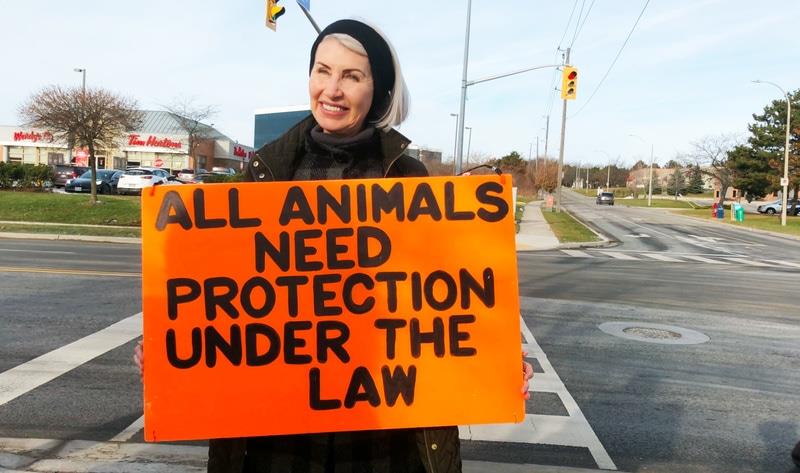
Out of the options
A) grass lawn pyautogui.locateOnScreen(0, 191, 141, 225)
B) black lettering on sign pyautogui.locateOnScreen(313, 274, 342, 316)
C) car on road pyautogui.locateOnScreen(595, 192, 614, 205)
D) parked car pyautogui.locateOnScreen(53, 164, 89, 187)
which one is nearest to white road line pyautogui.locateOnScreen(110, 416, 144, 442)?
black lettering on sign pyautogui.locateOnScreen(313, 274, 342, 316)

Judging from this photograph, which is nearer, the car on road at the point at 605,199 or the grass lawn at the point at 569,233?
the grass lawn at the point at 569,233

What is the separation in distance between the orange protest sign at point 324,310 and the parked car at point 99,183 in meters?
31.3

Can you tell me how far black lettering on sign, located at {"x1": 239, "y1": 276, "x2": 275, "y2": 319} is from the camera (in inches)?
74.9

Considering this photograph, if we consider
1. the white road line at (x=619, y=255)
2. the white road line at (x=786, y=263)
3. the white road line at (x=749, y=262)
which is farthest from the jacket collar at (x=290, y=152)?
the white road line at (x=786, y=263)

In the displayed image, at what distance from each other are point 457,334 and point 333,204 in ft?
1.86

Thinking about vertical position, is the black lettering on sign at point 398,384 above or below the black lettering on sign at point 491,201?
below

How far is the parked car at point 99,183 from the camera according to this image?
29625mm

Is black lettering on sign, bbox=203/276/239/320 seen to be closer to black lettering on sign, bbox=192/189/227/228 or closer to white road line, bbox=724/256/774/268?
black lettering on sign, bbox=192/189/227/228

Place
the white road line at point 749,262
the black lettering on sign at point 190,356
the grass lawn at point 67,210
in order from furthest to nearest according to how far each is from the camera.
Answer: the grass lawn at point 67,210
the white road line at point 749,262
the black lettering on sign at point 190,356

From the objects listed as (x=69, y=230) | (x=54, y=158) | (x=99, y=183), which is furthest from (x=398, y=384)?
(x=54, y=158)

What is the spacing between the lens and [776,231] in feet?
110

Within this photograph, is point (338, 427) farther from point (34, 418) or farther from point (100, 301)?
point (100, 301)

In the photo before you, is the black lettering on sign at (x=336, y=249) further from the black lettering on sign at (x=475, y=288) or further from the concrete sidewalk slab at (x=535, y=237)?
the concrete sidewalk slab at (x=535, y=237)

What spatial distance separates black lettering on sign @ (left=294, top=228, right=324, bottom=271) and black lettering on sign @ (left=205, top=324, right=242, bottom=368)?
10.8 inches
